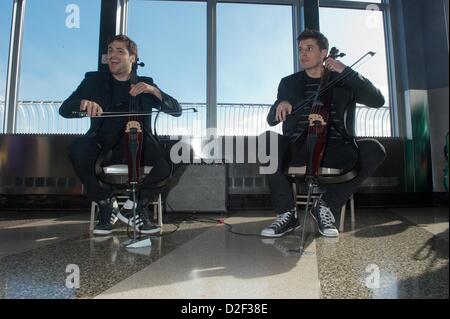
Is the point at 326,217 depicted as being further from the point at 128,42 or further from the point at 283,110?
the point at 128,42

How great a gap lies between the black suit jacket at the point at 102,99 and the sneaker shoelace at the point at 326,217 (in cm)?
88

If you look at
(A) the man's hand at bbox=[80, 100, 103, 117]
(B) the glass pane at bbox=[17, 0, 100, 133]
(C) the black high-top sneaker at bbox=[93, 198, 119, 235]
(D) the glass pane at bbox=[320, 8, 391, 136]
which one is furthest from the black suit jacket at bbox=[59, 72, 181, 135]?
(B) the glass pane at bbox=[17, 0, 100, 133]

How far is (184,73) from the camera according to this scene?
11.1ft

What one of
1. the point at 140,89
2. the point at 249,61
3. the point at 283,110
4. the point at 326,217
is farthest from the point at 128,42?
the point at 249,61

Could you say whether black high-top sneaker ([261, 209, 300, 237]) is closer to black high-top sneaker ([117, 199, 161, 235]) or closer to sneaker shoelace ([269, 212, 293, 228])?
sneaker shoelace ([269, 212, 293, 228])

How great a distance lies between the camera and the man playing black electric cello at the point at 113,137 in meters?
1.67

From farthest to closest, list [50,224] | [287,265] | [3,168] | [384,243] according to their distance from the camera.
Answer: [3,168], [50,224], [384,243], [287,265]

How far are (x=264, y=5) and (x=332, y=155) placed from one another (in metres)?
2.61

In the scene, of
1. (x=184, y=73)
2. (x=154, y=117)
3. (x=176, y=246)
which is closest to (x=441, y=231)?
(x=176, y=246)

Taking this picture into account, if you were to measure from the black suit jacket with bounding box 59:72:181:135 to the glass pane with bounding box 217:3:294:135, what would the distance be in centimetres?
168

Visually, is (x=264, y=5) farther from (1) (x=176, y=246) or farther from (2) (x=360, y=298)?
(2) (x=360, y=298)

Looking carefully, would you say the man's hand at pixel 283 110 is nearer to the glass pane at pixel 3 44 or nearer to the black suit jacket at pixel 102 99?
the black suit jacket at pixel 102 99

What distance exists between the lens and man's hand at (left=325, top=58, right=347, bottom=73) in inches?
55.8
